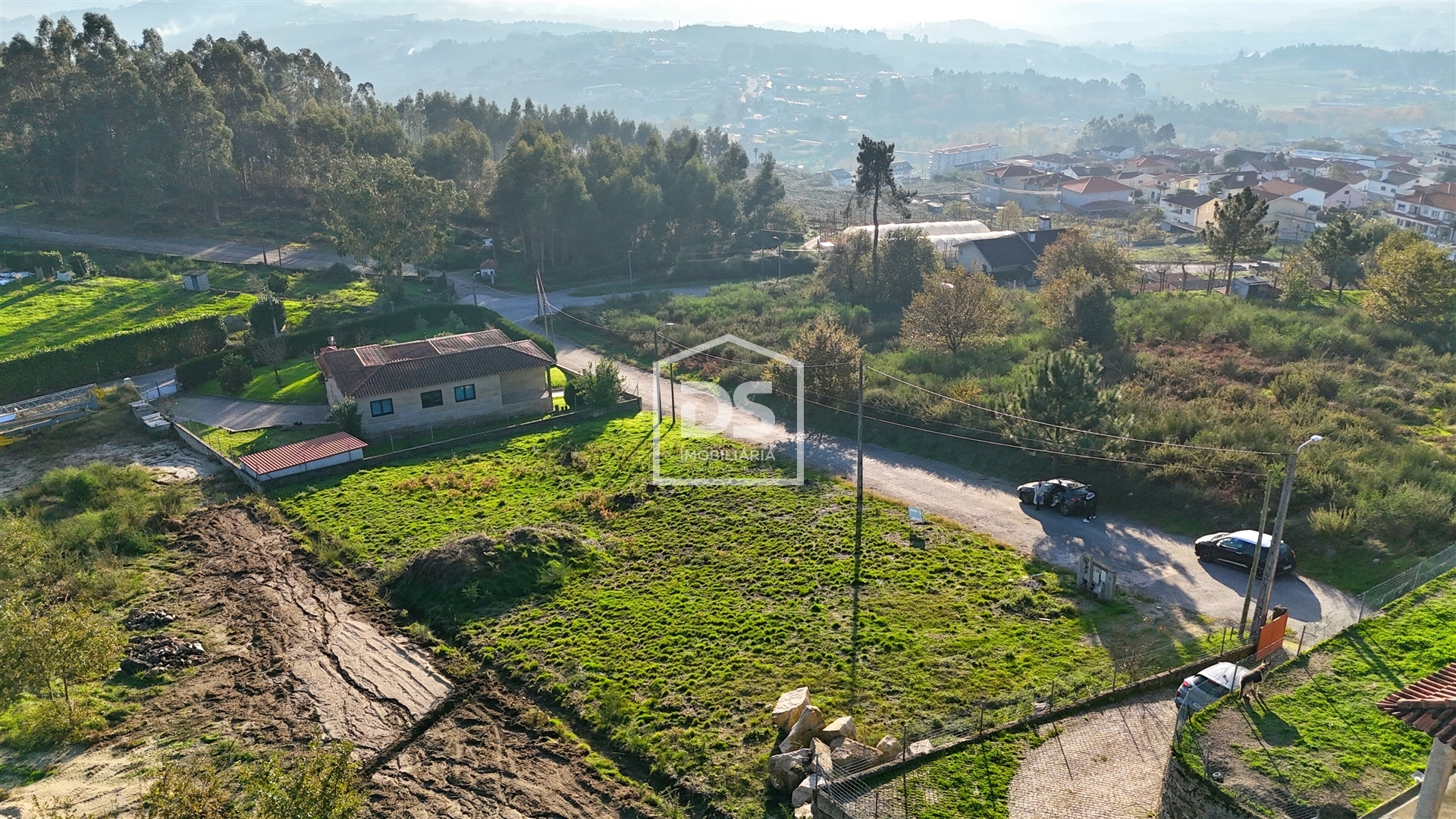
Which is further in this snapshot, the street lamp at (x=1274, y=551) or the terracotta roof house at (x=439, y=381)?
the terracotta roof house at (x=439, y=381)

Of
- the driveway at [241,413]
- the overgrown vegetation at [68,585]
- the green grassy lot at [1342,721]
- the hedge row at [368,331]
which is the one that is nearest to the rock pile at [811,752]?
the green grassy lot at [1342,721]

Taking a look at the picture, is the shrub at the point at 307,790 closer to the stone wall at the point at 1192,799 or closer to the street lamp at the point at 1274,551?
the stone wall at the point at 1192,799

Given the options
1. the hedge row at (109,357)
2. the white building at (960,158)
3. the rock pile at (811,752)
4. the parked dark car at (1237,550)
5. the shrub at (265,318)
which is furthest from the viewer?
the white building at (960,158)

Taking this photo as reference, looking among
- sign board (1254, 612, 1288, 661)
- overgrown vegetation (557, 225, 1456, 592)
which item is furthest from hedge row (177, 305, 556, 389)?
sign board (1254, 612, 1288, 661)

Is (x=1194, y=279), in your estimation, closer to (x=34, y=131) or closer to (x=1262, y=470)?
(x=1262, y=470)

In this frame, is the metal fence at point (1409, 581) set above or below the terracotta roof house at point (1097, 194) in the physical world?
above

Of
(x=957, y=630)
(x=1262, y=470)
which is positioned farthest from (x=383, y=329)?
(x=1262, y=470)

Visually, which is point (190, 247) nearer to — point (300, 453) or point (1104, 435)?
point (300, 453)

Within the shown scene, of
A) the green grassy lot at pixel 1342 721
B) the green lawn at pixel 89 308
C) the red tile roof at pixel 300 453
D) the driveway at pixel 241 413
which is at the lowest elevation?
the driveway at pixel 241 413
